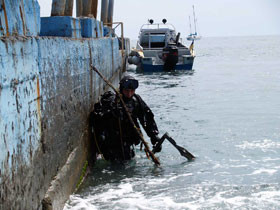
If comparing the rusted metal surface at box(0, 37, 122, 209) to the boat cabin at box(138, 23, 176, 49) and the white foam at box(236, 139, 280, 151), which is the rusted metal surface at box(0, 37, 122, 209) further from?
the boat cabin at box(138, 23, 176, 49)

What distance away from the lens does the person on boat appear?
662 centimetres

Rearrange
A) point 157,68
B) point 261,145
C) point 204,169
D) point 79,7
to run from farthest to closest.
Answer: point 157,68
point 79,7
point 261,145
point 204,169

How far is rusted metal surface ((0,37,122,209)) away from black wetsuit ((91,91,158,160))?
65 cm

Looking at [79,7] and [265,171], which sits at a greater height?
[79,7]

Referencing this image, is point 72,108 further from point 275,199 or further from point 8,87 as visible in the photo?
point 275,199

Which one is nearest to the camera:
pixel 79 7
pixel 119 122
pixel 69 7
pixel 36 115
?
pixel 36 115

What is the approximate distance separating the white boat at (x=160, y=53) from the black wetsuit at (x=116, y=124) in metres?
19.4

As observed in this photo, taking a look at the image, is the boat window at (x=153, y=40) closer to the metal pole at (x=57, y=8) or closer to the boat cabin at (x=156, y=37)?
the boat cabin at (x=156, y=37)

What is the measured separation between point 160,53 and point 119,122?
22.4m

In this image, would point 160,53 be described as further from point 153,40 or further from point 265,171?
point 265,171

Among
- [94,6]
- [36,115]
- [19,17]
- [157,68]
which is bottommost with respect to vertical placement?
[157,68]

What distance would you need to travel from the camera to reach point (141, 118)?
700 cm

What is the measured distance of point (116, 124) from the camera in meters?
6.71

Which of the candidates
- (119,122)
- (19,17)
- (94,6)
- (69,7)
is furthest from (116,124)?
(94,6)
